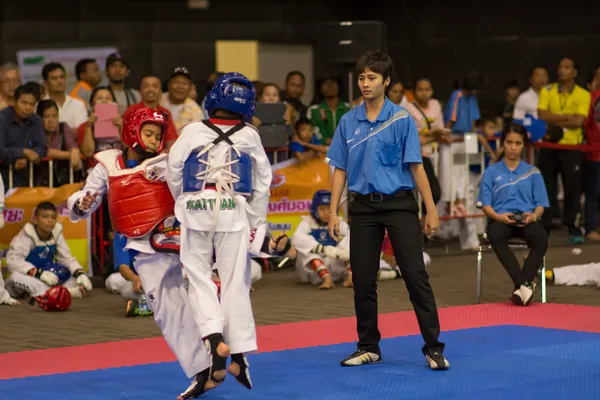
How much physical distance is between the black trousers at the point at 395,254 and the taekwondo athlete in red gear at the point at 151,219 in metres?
1.12

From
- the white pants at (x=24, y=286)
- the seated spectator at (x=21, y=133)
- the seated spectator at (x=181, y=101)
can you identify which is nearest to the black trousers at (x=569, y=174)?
the seated spectator at (x=181, y=101)

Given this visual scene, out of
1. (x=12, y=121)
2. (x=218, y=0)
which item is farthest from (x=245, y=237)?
(x=218, y=0)

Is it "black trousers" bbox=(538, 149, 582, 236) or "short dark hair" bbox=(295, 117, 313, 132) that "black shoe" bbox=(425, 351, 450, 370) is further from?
"black trousers" bbox=(538, 149, 582, 236)

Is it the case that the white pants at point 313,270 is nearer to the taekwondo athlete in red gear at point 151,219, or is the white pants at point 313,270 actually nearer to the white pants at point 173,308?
the taekwondo athlete in red gear at point 151,219

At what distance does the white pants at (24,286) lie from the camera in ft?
30.6

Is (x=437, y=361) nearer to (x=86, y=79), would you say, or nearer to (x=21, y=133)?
(x=21, y=133)

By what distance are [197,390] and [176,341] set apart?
0.26 metres

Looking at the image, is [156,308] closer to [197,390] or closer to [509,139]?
[197,390]

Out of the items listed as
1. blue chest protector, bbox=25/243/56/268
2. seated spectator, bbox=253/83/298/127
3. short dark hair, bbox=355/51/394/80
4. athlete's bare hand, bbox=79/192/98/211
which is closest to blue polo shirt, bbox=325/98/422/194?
short dark hair, bbox=355/51/394/80

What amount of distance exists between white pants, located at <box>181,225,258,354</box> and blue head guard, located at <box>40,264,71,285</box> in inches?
170

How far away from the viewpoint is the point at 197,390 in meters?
5.48

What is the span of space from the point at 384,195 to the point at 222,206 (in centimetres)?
114

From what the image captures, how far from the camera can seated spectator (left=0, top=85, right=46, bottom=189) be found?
9914mm

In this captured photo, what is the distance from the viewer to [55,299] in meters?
8.70
